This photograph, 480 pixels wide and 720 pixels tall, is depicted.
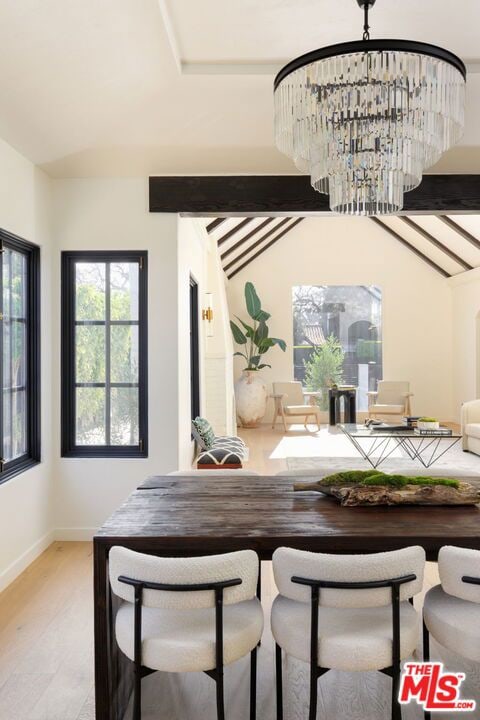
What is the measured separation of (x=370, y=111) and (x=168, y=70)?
1.55 meters

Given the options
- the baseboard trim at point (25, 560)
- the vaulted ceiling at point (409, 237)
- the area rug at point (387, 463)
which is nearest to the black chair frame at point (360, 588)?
the baseboard trim at point (25, 560)

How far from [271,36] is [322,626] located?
280cm

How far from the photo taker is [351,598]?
5.71 ft

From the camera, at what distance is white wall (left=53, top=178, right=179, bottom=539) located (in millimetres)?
4289

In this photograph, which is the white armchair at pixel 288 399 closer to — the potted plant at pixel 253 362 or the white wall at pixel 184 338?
the potted plant at pixel 253 362

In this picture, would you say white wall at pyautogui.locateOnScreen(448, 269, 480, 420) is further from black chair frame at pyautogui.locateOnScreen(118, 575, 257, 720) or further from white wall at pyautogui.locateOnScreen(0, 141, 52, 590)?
black chair frame at pyautogui.locateOnScreen(118, 575, 257, 720)

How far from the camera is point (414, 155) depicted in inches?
89.8

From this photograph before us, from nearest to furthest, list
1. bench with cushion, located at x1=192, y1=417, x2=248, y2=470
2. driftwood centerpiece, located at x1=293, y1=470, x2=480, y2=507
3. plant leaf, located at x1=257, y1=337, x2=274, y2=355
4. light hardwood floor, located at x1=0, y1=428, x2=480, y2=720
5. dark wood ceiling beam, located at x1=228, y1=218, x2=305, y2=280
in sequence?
1. light hardwood floor, located at x1=0, y1=428, x2=480, y2=720
2. driftwood centerpiece, located at x1=293, y1=470, x2=480, y2=507
3. bench with cushion, located at x1=192, y1=417, x2=248, y2=470
4. plant leaf, located at x1=257, y1=337, x2=274, y2=355
5. dark wood ceiling beam, located at x1=228, y1=218, x2=305, y2=280

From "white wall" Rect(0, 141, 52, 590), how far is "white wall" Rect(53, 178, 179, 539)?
10cm

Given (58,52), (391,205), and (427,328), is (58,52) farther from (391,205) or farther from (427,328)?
(427,328)

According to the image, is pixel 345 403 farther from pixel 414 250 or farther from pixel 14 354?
pixel 14 354

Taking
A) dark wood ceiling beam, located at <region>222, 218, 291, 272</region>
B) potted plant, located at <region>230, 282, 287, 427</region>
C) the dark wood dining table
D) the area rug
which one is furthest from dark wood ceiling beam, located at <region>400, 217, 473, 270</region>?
the dark wood dining table

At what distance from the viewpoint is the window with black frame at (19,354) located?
12.0 feet

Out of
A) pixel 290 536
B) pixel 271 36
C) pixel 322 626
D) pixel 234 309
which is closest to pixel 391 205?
pixel 271 36
